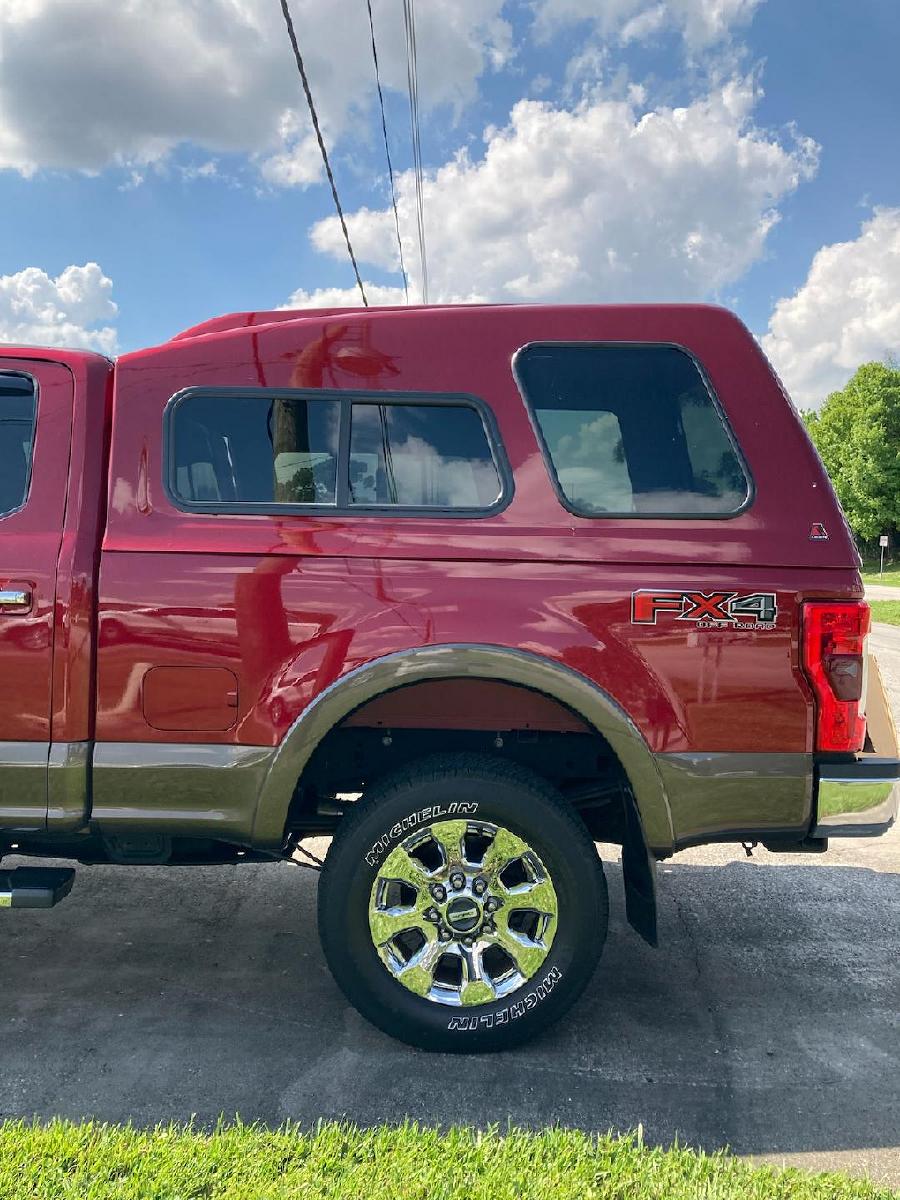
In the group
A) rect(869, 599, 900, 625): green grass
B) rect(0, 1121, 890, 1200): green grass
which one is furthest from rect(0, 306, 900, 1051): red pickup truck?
rect(869, 599, 900, 625): green grass

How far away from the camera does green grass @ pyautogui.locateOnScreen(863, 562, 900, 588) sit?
4023 centimetres

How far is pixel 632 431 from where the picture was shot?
2.81 m

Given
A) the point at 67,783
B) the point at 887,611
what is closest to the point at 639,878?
the point at 67,783

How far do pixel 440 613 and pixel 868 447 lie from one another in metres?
56.8

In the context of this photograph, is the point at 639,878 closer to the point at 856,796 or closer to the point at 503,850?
the point at 503,850

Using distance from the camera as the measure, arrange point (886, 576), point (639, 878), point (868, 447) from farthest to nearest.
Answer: point (868, 447) < point (886, 576) < point (639, 878)

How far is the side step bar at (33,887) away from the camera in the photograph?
2773mm

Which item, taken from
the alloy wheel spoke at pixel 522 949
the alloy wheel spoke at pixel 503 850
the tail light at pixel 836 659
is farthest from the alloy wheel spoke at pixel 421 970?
the tail light at pixel 836 659

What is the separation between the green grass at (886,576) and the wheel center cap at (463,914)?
29.5 m

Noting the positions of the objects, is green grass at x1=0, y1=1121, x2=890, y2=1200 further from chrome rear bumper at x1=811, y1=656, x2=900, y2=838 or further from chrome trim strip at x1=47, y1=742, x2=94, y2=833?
chrome rear bumper at x1=811, y1=656, x2=900, y2=838

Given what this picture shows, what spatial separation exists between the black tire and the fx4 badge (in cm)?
65

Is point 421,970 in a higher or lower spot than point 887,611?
lower

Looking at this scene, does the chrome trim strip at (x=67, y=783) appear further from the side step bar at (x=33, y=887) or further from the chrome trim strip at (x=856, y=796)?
the chrome trim strip at (x=856, y=796)

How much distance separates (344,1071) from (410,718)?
1.08 metres
